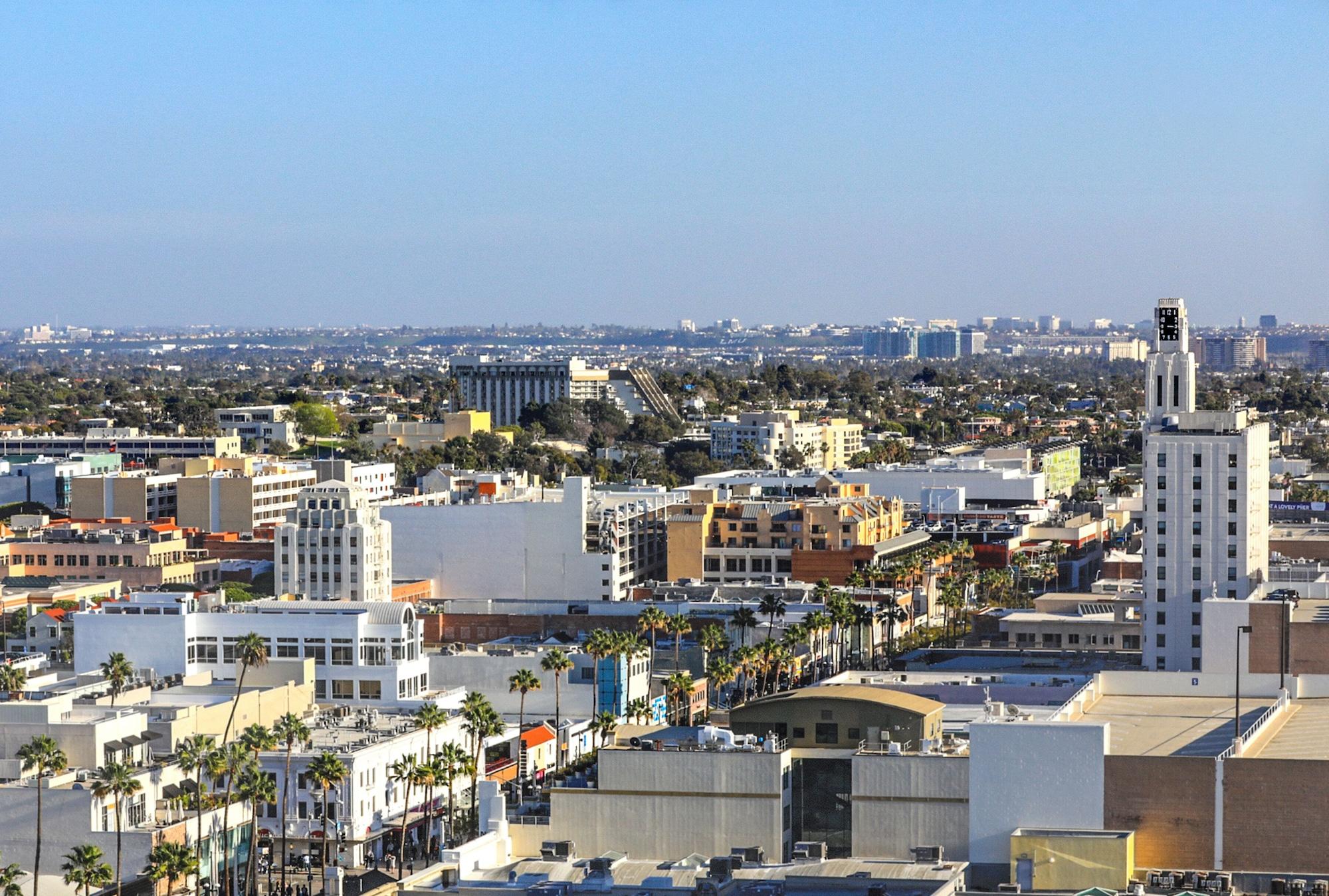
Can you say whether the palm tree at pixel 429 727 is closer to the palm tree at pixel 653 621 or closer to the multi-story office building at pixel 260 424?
the palm tree at pixel 653 621

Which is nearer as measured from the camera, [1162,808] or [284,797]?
[1162,808]

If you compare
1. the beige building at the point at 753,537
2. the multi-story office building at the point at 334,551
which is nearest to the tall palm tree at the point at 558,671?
the multi-story office building at the point at 334,551

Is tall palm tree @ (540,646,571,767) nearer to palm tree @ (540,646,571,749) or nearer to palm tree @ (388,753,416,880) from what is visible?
palm tree @ (540,646,571,749)

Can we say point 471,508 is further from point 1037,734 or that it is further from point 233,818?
point 1037,734

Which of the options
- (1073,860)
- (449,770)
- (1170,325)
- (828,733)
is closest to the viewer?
(1073,860)

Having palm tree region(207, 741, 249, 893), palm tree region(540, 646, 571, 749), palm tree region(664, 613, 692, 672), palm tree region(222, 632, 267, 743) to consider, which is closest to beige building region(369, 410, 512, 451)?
palm tree region(664, 613, 692, 672)

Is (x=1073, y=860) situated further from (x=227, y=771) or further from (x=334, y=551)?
(x=334, y=551)

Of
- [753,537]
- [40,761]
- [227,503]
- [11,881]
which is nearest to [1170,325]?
[40,761]
